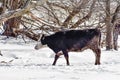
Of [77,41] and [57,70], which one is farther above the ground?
[77,41]

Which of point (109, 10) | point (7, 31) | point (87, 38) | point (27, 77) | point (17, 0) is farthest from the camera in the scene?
point (7, 31)

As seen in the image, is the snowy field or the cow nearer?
the snowy field

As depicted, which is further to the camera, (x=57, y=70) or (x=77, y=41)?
(x=77, y=41)

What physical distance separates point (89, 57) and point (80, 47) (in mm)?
2628

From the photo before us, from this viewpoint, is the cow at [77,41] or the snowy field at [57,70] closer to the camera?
the snowy field at [57,70]

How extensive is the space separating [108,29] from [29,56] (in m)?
4.41

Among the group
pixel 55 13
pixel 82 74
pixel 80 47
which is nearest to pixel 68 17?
pixel 55 13

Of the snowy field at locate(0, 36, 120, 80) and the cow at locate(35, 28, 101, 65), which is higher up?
the cow at locate(35, 28, 101, 65)

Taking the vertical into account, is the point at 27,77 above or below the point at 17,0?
below

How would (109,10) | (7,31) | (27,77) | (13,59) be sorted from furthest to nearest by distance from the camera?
(7,31) < (109,10) < (13,59) < (27,77)

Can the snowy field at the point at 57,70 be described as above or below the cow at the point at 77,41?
below

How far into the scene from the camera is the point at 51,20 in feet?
72.0

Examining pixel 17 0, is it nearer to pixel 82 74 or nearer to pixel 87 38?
pixel 87 38

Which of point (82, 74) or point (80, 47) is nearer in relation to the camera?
point (82, 74)
